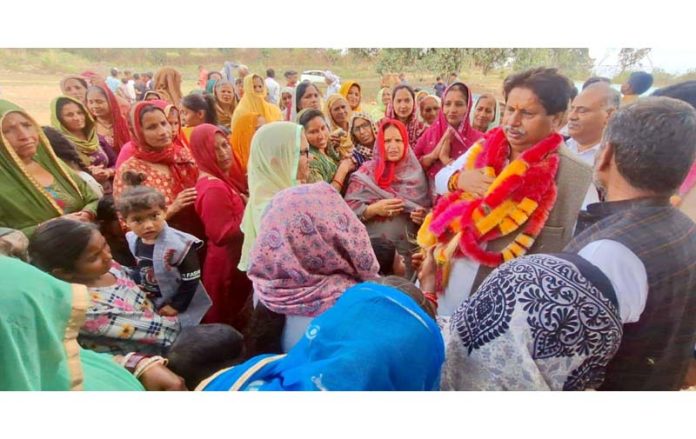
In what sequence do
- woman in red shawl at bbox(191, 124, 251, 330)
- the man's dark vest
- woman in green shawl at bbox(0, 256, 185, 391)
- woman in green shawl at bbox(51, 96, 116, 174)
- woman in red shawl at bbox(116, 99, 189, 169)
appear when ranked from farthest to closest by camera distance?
1. woman in red shawl at bbox(191, 124, 251, 330)
2. woman in red shawl at bbox(116, 99, 189, 169)
3. woman in green shawl at bbox(51, 96, 116, 174)
4. the man's dark vest
5. woman in green shawl at bbox(0, 256, 185, 391)

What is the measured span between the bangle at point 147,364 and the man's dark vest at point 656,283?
1274 millimetres

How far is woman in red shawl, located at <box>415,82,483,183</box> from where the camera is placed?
4.57 feet

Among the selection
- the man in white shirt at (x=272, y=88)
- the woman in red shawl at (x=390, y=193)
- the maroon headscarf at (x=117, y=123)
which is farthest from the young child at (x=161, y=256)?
the woman in red shawl at (x=390, y=193)

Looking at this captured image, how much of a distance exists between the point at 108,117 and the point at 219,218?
482 mm

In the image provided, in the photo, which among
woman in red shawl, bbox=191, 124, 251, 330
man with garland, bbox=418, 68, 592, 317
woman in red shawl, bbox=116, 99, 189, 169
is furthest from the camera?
woman in red shawl, bbox=191, 124, 251, 330

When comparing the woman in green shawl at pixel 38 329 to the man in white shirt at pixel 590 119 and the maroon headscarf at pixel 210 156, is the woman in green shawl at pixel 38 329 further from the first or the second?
the man in white shirt at pixel 590 119

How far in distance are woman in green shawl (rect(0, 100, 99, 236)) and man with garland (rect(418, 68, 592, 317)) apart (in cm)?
118

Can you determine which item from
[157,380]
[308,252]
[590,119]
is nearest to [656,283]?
[590,119]

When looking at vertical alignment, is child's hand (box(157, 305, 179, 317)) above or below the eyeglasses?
below

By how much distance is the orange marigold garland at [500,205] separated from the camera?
4.14 feet

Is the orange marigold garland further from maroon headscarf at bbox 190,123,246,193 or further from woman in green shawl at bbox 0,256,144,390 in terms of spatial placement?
woman in green shawl at bbox 0,256,144,390

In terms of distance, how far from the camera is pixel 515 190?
1288 millimetres

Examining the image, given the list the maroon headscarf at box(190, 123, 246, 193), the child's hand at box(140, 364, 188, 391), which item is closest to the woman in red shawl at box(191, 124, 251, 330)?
the maroon headscarf at box(190, 123, 246, 193)

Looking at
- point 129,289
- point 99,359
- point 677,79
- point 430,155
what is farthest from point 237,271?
point 677,79
